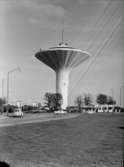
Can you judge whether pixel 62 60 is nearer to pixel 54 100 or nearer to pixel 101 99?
pixel 54 100

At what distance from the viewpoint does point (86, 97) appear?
149625 mm

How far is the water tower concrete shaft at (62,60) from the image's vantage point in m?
111

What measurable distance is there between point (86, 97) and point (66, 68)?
125 ft

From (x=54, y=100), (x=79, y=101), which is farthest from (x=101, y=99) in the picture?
(x=54, y=100)

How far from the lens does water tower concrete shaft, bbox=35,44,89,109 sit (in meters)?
111

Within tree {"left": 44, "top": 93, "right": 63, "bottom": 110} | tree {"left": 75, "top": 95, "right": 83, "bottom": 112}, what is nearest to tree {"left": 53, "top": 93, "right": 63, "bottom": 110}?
tree {"left": 44, "top": 93, "right": 63, "bottom": 110}

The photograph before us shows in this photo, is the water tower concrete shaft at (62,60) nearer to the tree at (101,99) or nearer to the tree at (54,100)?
the tree at (54,100)

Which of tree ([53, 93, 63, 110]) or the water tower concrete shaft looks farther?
tree ([53, 93, 63, 110])

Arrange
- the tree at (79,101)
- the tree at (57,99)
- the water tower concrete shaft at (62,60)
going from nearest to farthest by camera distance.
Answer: the water tower concrete shaft at (62,60)
the tree at (57,99)
the tree at (79,101)

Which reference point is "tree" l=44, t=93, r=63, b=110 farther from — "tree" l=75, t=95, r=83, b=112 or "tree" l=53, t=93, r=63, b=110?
"tree" l=75, t=95, r=83, b=112

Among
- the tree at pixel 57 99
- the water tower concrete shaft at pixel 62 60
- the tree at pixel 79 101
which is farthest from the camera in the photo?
the tree at pixel 79 101

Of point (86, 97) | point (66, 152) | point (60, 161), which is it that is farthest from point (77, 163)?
point (86, 97)

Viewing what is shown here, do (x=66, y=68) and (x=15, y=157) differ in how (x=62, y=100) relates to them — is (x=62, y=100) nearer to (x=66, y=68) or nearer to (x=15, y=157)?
(x=66, y=68)

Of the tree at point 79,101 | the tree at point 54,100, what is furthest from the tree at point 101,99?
the tree at point 54,100
